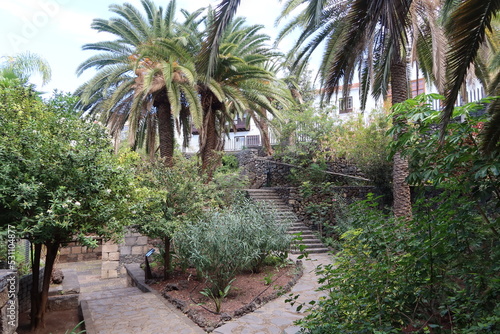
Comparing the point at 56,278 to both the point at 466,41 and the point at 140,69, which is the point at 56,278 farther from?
the point at 466,41

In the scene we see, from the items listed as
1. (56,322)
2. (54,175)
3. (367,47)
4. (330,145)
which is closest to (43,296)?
(56,322)

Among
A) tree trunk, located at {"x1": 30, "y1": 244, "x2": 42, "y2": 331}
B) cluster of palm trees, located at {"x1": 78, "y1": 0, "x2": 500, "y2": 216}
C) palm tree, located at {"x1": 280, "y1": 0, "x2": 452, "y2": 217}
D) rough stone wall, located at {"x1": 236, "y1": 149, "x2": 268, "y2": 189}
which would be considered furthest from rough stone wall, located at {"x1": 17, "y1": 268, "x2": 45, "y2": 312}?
rough stone wall, located at {"x1": 236, "y1": 149, "x2": 268, "y2": 189}

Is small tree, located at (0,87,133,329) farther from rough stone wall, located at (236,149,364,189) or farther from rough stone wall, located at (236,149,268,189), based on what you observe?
rough stone wall, located at (236,149,268,189)

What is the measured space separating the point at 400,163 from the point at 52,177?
29.3 ft

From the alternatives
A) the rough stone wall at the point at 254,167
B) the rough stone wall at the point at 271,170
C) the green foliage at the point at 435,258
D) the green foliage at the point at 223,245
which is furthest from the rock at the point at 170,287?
the rough stone wall at the point at 254,167

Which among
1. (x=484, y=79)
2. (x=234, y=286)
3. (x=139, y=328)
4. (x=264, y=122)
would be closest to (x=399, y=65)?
(x=484, y=79)

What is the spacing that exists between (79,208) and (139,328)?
222 centimetres

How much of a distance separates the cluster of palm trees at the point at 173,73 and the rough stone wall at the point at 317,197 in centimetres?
374

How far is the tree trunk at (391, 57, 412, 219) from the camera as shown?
408 inches

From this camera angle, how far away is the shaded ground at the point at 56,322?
19.0 feet

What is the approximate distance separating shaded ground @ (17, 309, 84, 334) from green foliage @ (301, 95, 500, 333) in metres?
4.39

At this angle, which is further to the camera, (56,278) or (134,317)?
(56,278)

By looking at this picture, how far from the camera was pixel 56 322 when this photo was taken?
6312 millimetres

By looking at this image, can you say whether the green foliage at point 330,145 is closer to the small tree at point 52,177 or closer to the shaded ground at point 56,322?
the small tree at point 52,177
